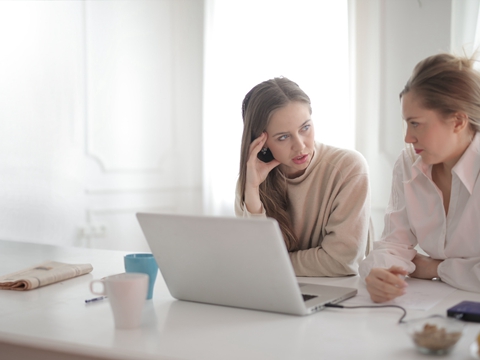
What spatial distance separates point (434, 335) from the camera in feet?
2.88

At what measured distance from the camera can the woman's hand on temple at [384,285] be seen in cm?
119

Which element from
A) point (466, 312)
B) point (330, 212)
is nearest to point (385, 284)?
point (466, 312)

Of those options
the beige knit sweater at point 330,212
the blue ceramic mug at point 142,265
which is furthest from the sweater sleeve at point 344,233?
the blue ceramic mug at point 142,265

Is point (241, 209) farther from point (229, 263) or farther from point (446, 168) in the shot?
point (229, 263)

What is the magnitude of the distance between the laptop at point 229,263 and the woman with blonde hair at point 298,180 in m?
0.47

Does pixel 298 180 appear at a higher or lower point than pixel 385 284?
higher

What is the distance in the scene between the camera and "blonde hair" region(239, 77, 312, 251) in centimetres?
184

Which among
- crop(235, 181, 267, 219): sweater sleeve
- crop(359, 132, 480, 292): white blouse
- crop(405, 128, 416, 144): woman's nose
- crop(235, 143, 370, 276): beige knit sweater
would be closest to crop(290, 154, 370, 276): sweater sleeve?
crop(235, 143, 370, 276): beige knit sweater

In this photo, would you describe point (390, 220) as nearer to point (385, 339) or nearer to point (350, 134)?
point (385, 339)

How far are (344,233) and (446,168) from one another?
0.35 metres

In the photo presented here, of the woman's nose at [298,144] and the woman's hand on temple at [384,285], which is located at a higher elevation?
the woman's nose at [298,144]

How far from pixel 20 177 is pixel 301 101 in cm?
165

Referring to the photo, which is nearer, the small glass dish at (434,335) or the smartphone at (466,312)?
the small glass dish at (434,335)

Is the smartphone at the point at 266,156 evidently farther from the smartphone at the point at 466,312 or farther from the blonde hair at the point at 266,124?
the smartphone at the point at 466,312
